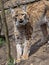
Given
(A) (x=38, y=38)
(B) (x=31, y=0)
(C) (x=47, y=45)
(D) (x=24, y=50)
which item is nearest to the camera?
(D) (x=24, y=50)

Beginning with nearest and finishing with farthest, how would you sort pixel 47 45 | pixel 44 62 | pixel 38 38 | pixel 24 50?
pixel 44 62, pixel 24 50, pixel 47 45, pixel 38 38

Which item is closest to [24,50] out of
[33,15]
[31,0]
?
[33,15]

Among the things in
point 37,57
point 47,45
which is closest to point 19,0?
point 47,45

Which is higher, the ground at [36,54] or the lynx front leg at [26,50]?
the lynx front leg at [26,50]

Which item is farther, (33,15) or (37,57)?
(33,15)

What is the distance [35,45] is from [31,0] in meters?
2.48

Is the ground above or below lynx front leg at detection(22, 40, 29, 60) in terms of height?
below

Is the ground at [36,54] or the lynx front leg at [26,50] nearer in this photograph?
the ground at [36,54]

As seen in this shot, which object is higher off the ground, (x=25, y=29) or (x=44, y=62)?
(x=25, y=29)

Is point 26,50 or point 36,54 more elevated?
point 26,50

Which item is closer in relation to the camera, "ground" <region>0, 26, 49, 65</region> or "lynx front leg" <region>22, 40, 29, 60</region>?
"ground" <region>0, 26, 49, 65</region>

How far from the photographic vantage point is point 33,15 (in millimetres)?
7504

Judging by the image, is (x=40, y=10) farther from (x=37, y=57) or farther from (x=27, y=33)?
(x=37, y=57)

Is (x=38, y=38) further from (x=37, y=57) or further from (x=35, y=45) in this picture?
(x=37, y=57)
